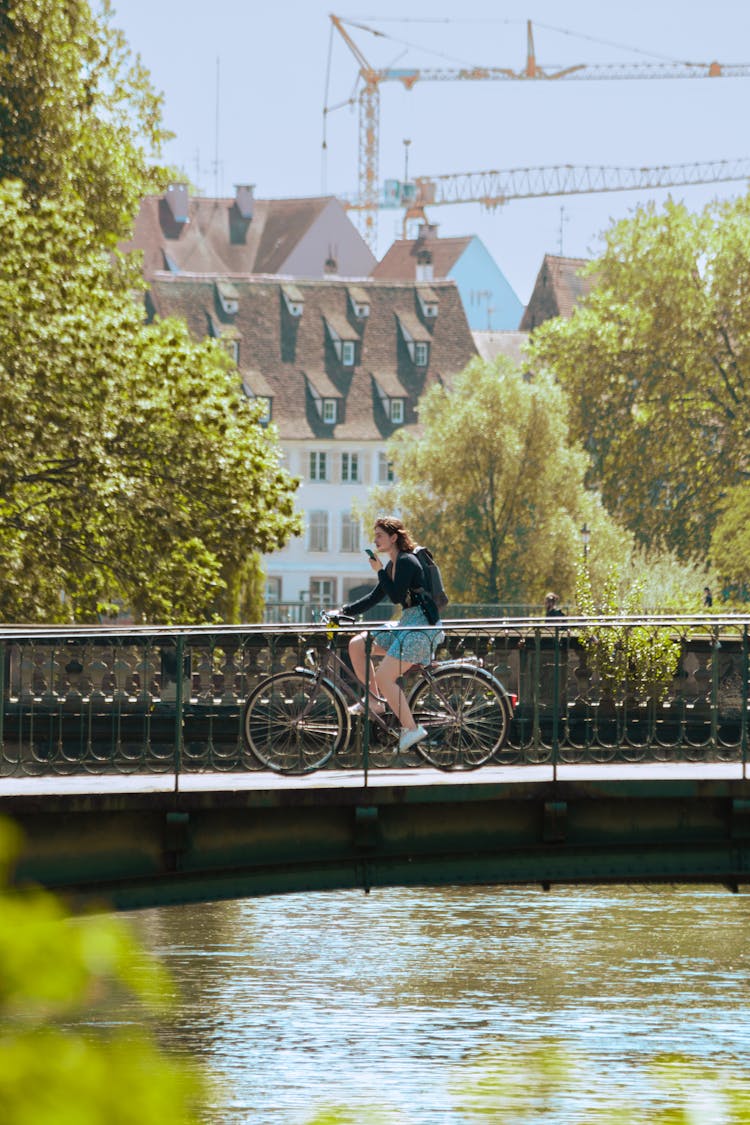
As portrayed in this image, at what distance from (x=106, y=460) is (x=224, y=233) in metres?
83.0

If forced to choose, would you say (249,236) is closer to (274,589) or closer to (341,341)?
(341,341)

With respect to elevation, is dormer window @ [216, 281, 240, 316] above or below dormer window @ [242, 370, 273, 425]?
above

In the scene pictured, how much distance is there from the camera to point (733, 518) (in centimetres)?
5425

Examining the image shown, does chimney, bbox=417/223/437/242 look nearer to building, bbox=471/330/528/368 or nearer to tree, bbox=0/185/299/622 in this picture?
building, bbox=471/330/528/368

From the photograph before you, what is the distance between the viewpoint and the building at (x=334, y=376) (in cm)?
8325

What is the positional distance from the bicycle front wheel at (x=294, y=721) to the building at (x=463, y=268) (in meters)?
98.3

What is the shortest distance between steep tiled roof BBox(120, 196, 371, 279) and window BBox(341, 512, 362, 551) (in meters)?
20.8

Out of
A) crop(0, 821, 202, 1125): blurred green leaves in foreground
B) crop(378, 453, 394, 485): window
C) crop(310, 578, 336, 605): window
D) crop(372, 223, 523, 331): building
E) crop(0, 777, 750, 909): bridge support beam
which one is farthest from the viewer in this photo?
crop(372, 223, 523, 331): building

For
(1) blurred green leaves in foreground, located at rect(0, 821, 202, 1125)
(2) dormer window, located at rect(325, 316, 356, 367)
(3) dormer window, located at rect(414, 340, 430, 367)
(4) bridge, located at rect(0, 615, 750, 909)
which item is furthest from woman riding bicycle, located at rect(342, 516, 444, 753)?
(3) dormer window, located at rect(414, 340, 430, 367)

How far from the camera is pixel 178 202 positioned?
336 ft

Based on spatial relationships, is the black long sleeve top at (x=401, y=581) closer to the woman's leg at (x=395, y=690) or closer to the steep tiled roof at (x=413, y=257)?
the woman's leg at (x=395, y=690)

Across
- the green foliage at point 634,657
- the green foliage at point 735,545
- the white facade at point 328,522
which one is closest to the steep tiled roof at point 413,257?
the white facade at point 328,522

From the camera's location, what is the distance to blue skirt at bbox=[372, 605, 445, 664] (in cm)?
1308

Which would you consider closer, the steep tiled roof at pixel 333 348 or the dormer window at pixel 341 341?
the steep tiled roof at pixel 333 348
